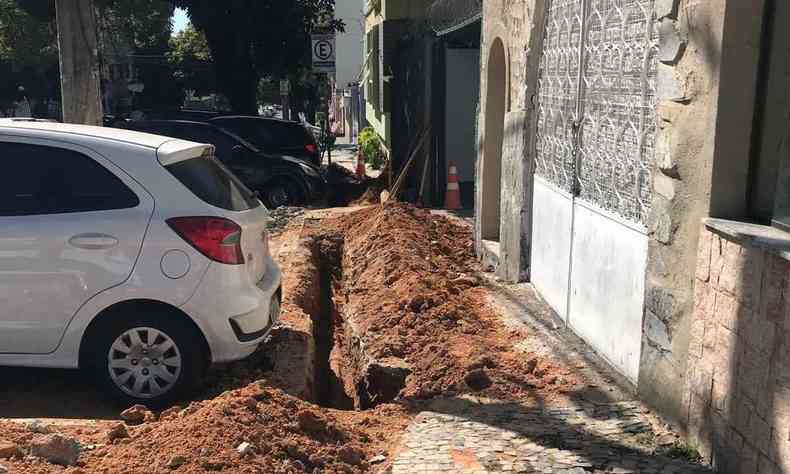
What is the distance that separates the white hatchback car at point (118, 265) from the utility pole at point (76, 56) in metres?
3.49

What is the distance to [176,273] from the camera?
5.27 m

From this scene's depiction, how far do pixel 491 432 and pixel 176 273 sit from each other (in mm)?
2272

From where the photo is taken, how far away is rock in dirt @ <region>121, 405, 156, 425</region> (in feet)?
15.9

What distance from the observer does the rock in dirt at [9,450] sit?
4.01 meters

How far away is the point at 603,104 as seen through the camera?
19.7ft

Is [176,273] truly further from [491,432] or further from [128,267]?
[491,432]

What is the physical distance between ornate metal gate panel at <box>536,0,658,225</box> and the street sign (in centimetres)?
1093

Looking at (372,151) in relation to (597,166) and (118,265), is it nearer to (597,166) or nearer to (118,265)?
(597,166)

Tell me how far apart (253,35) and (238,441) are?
20930mm

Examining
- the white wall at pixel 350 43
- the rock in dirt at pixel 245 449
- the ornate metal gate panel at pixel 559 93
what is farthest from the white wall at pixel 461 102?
the white wall at pixel 350 43

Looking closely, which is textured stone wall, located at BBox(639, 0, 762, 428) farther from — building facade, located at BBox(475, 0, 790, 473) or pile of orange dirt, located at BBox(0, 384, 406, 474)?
pile of orange dirt, located at BBox(0, 384, 406, 474)

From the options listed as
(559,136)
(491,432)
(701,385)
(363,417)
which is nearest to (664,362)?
(701,385)

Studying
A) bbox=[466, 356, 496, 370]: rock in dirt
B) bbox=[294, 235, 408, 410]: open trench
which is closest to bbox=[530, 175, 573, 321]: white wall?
bbox=[466, 356, 496, 370]: rock in dirt

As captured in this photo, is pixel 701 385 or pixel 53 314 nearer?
Answer: pixel 701 385
